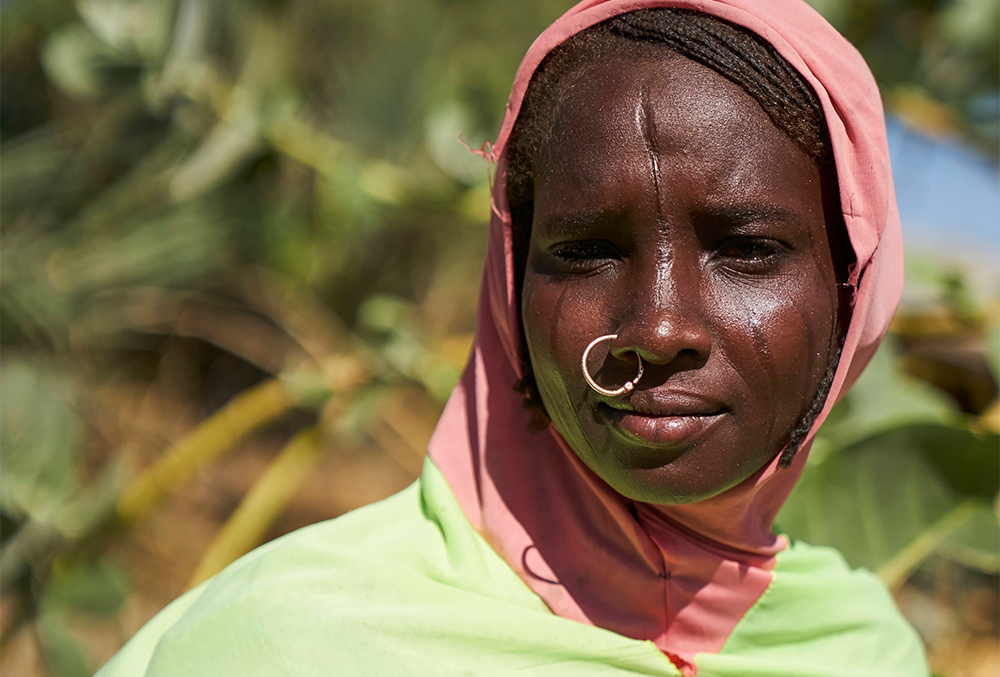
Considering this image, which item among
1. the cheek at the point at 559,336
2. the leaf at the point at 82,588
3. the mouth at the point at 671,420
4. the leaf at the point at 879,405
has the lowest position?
the leaf at the point at 82,588

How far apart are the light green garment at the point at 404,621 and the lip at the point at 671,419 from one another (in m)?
0.24

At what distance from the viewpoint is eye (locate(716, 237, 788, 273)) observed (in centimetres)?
73

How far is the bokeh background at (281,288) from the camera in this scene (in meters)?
1.66

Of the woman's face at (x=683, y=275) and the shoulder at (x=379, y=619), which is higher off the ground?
the woman's face at (x=683, y=275)

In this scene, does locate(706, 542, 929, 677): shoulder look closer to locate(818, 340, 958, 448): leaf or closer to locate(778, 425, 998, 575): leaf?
locate(778, 425, 998, 575): leaf

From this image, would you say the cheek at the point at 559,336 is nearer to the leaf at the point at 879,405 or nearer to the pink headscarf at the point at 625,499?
the pink headscarf at the point at 625,499

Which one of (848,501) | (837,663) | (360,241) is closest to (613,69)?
(837,663)

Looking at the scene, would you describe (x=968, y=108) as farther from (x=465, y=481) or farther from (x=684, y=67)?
(x=465, y=481)

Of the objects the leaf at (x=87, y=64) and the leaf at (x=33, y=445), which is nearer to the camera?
the leaf at (x=33, y=445)

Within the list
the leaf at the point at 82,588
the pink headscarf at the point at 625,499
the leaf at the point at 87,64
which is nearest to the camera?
the pink headscarf at the point at 625,499

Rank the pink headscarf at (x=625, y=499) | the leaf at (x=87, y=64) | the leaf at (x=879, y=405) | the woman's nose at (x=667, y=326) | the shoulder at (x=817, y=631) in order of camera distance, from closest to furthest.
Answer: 1. the woman's nose at (x=667, y=326)
2. the pink headscarf at (x=625, y=499)
3. the shoulder at (x=817, y=631)
4. the leaf at (x=879, y=405)
5. the leaf at (x=87, y=64)

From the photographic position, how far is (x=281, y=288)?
8.41 ft

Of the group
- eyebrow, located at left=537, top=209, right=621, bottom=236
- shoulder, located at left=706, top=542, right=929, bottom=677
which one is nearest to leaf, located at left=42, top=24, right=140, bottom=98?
eyebrow, located at left=537, top=209, right=621, bottom=236

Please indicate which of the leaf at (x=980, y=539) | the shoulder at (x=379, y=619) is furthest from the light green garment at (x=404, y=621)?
the leaf at (x=980, y=539)
